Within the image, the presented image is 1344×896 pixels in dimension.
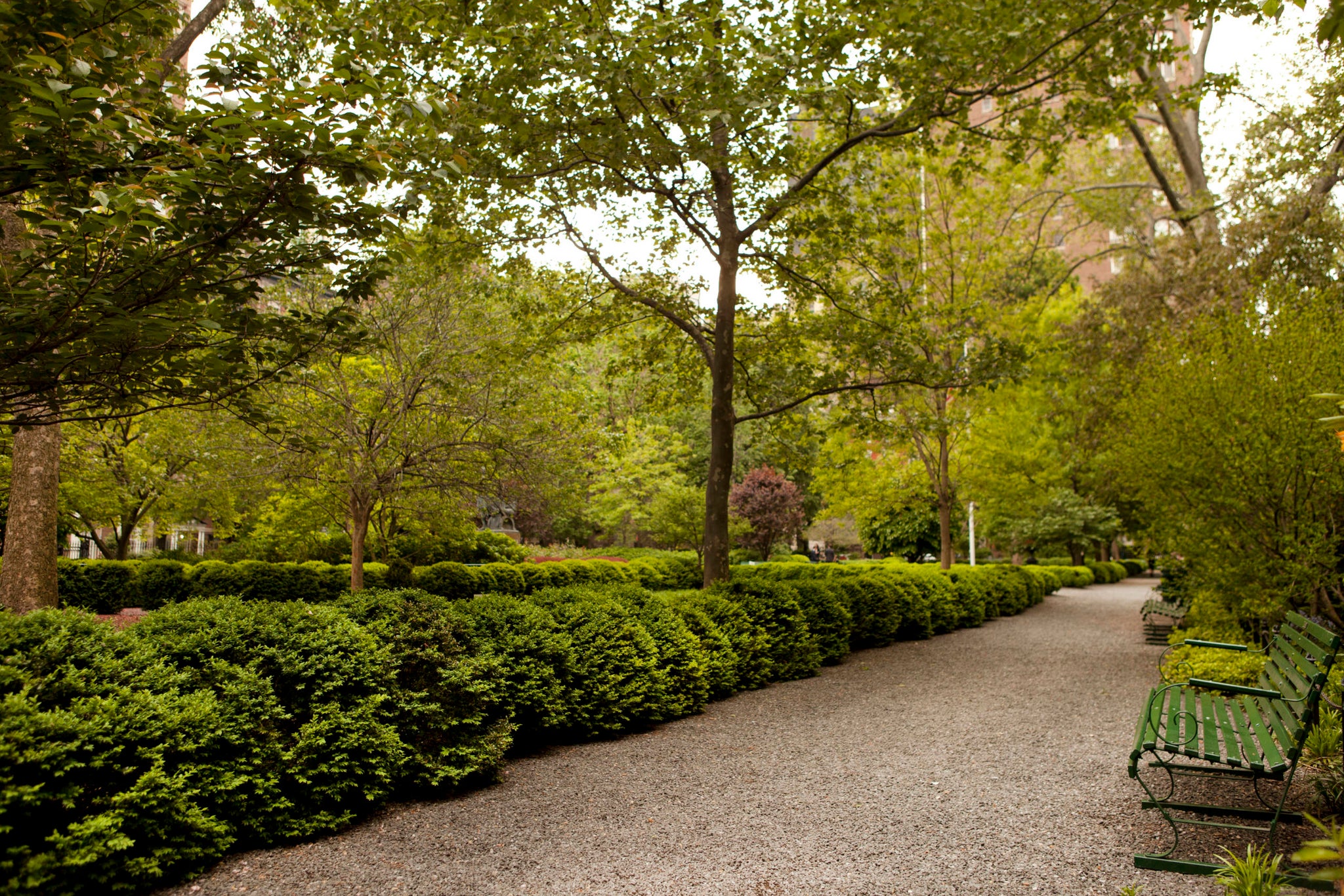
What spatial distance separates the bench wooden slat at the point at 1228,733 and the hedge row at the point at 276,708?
386 cm

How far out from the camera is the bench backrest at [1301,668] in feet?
11.5

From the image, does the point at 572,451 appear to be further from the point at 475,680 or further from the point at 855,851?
the point at 855,851

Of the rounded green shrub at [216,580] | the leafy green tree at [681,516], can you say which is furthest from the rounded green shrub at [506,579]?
the leafy green tree at [681,516]

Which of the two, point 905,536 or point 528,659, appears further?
point 905,536

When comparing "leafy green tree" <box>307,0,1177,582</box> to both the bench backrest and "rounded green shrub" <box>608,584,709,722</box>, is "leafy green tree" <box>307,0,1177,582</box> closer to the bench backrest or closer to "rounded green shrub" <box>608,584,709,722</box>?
"rounded green shrub" <box>608,584,709,722</box>

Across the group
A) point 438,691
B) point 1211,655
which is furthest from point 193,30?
point 1211,655

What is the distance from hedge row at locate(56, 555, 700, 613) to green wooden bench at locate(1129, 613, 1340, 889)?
11.0m

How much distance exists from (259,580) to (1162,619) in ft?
55.0

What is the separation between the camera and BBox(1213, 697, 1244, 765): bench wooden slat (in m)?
3.62

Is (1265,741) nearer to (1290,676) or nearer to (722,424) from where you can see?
(1290,676)

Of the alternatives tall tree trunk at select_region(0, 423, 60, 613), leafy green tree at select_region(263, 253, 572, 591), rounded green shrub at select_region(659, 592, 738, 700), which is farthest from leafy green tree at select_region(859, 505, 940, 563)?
tall tree trunk at select_region(0, 423, 60, 613)

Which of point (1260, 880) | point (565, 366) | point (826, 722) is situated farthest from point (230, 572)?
point (1260, 880)

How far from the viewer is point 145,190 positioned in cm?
293

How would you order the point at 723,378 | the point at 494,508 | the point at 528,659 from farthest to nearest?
the point at 494,508, the point at 723,378, the point at 528,659
